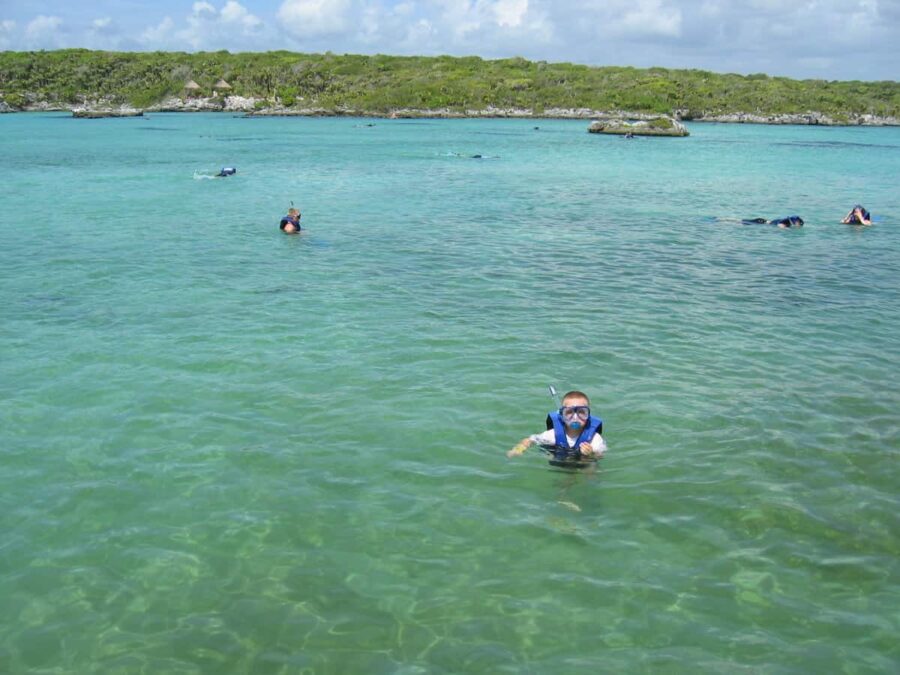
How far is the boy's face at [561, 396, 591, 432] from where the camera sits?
35.9ft

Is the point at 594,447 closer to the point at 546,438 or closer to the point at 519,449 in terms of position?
the point at 546,438

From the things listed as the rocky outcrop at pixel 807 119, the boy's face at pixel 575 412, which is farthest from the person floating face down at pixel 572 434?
the rocky outcrop at pixel 807 119

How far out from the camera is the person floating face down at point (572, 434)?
1098 cm

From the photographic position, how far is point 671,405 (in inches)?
537

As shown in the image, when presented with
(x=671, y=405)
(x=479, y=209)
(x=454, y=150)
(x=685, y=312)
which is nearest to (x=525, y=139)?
(x=454, y=150)

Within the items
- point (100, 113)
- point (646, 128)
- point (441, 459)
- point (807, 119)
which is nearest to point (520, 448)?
point (441, 459)

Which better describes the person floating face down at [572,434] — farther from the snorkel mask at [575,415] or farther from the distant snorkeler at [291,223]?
the distant snorkeler at [291,223]

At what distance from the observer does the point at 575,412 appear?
11.0m

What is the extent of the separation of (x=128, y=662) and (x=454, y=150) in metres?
75.0

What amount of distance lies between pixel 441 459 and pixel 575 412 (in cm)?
226

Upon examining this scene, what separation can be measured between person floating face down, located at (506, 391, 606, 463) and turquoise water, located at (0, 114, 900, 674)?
359 mm

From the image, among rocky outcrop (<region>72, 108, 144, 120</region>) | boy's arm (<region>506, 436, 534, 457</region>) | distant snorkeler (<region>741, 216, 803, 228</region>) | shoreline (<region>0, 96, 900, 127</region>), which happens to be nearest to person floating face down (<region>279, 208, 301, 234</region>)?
distant snorkeler (<region>741, 216, 803, 228</region>)

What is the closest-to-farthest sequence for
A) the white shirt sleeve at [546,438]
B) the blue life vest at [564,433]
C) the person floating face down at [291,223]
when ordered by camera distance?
the blue life vest at [564,433], the white shirt sleeve at [546,438], the person floating face down at [291,223]

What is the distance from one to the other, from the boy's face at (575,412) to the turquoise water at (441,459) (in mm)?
761
